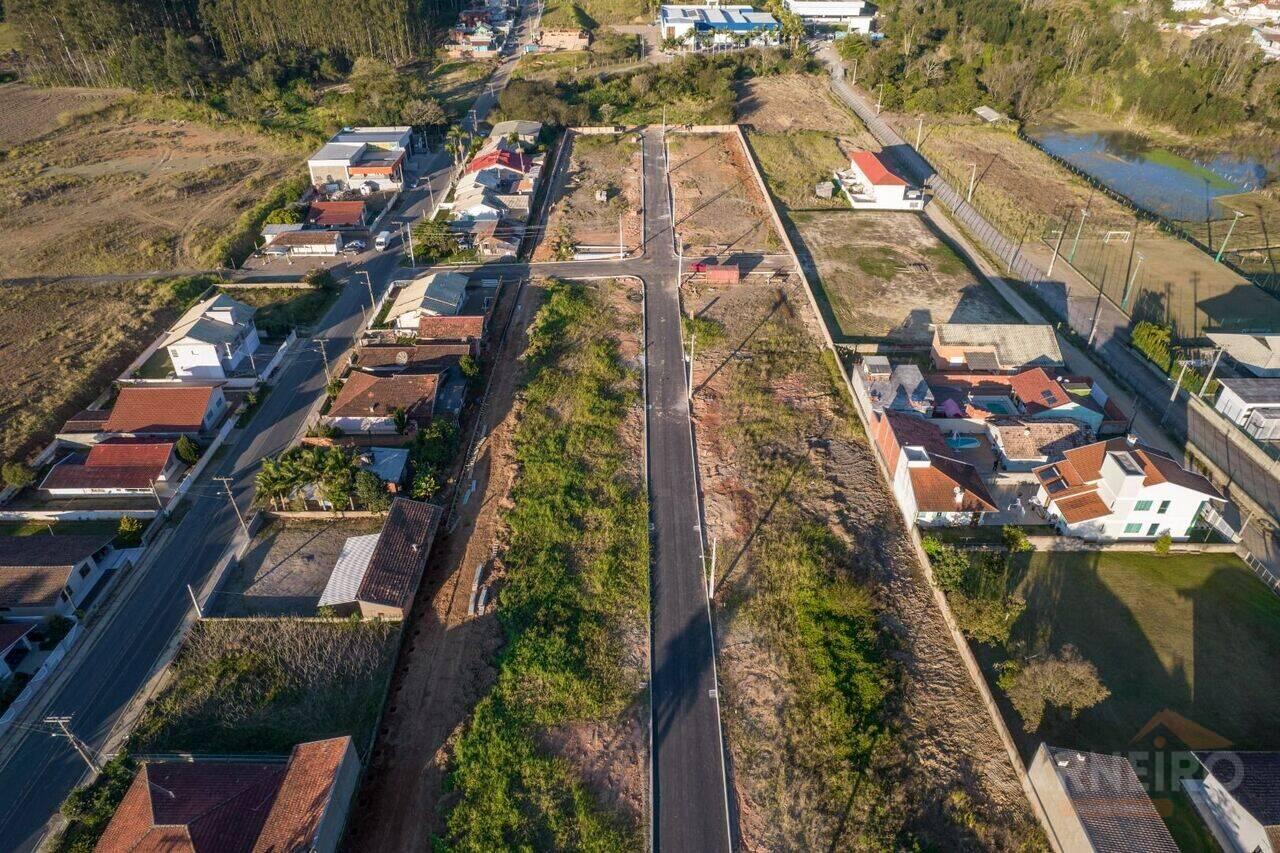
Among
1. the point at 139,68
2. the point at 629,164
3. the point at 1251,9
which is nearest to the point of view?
the point at 629,164

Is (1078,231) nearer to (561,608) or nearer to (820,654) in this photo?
(820,654)

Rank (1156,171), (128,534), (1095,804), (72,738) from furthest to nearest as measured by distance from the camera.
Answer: (1156,171), (128,534), (72,738), (1095,804)

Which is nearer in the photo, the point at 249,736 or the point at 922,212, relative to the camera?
the point at 249,736

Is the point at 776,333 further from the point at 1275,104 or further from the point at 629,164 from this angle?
the point at 1275,104

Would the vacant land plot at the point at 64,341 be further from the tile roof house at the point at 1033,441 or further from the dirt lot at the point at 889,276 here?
the tile roof house at the point at 1033,441

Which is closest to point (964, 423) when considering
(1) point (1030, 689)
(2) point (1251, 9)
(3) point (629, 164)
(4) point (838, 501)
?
(4) point (838, 501)

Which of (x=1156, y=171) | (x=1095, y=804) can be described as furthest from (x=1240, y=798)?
(x=1156, y=171)

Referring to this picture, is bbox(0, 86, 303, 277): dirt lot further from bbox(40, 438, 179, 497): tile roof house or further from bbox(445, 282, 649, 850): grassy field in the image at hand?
bbox(445, 282, 649, 850): grassy field
